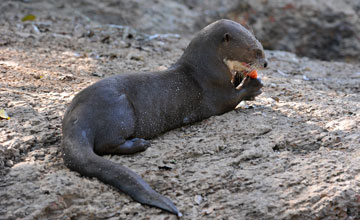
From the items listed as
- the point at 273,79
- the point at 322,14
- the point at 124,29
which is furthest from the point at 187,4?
the point at 273,79

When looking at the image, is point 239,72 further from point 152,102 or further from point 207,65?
point 152,102

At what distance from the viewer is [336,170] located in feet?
10.1

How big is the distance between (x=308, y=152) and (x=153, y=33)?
4138mm

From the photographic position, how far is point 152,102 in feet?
11.7

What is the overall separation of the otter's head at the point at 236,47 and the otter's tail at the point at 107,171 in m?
1.52

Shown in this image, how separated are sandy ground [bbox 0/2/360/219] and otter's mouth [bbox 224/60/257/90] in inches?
9.3

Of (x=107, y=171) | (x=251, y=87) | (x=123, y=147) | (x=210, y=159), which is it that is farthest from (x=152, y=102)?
(x=251, y=87)

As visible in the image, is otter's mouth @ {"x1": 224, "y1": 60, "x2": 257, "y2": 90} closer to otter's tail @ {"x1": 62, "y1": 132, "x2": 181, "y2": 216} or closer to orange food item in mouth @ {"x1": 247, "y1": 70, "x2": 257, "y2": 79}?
orange food item in mouth @ {"x1": 247, "y1": 70, "x2": 257, "y2": 79}

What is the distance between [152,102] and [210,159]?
650 millimetres

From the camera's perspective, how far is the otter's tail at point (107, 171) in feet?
9.16

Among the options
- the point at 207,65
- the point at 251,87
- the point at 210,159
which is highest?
the point at 207,65

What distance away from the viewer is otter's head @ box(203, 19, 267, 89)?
397cm

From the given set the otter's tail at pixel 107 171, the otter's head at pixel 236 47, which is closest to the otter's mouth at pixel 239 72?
the otter's head at pixel 236 47

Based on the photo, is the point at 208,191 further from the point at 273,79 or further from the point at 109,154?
the point at 273,79
